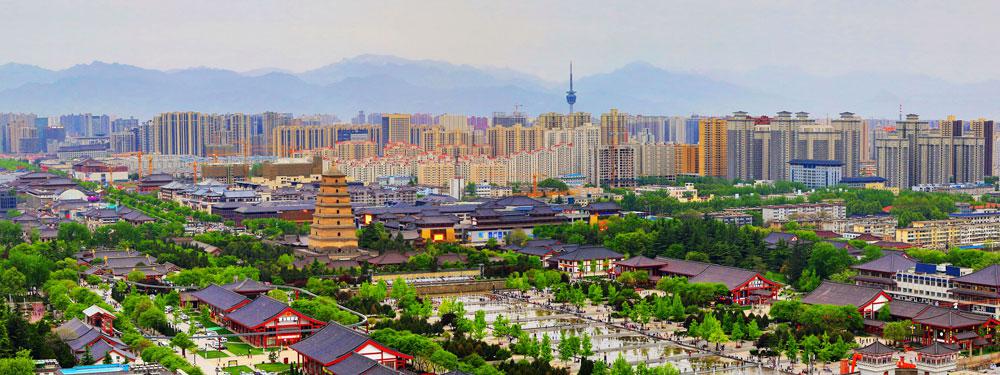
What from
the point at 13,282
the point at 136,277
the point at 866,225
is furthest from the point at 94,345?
the point at 866,225

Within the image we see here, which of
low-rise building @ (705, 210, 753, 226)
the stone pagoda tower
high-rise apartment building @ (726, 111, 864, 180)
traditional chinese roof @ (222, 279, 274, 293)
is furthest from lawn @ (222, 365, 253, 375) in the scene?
high-rise apartment building @ (726, 111, 864, 180)

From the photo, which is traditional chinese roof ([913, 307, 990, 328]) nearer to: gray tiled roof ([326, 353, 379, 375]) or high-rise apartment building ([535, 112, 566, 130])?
gray tiled roof ([326, 353, 379, 375])

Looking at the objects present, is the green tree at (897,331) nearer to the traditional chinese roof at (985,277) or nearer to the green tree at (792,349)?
the green tree at (792,349)

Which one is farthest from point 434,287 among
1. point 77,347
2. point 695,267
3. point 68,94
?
point 68,94

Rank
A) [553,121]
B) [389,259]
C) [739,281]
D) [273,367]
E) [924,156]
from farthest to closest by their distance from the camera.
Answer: [553,121] < [924,156] < [389,259] < [739,281] < [273,367]

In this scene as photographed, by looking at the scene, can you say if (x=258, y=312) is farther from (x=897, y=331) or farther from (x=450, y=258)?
(x=897, y=331)

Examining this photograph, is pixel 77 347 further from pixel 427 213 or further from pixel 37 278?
pixel 427 213
